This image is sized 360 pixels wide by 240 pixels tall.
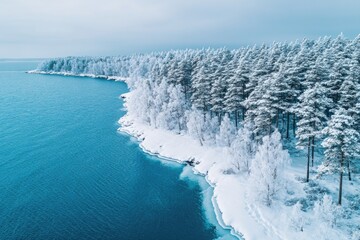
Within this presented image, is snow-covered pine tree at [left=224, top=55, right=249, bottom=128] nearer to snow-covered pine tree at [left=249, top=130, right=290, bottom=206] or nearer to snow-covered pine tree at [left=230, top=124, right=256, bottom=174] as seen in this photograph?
snow-covered pine tree at [left=230, top=124, right=256, bottom=174]

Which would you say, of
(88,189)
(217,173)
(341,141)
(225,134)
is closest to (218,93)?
(225,134)

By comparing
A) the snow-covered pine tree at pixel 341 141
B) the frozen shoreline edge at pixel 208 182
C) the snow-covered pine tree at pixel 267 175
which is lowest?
the frozen shoreline edge at pixel 208 182

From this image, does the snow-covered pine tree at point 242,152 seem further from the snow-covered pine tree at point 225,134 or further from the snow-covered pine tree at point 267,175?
the snow-covered pine tree at point 267,175

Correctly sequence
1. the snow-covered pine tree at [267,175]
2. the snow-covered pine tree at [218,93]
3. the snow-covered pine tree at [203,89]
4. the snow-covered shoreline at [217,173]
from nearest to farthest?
the snow-covered shoreline at [217,173], the snow-covered pine tree at [267,175], the snow-covered pine tree at [218,93], the snow-covered pine tree at [203,89]

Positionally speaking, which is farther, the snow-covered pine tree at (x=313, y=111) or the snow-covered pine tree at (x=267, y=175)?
the snow-covered pine tree at (x=267, y=175)

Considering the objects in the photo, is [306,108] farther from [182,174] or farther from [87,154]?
[87,154]

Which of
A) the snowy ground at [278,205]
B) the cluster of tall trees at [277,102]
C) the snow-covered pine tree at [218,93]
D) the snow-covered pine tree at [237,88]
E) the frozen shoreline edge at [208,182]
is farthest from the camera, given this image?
the snow-covered pine tree at [218,93]

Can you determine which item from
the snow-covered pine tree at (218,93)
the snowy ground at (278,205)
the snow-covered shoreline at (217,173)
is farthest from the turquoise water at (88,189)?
the snow-covered pine tree at (218,93)
